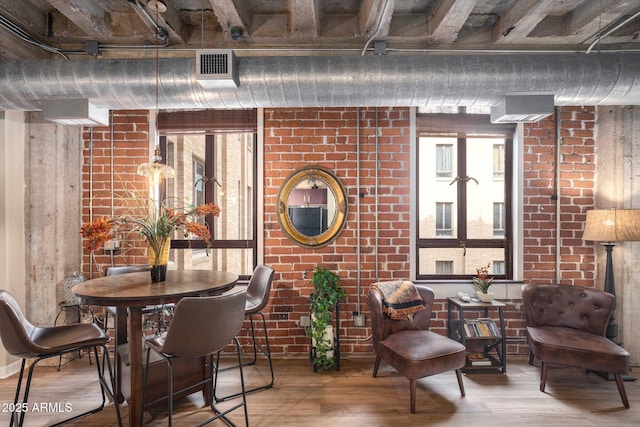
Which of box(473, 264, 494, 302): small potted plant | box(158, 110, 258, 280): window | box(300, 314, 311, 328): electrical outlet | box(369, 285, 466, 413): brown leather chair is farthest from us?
box(158, 110, 258, 280): window

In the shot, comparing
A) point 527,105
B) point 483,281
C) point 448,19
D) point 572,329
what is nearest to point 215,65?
point 448,19

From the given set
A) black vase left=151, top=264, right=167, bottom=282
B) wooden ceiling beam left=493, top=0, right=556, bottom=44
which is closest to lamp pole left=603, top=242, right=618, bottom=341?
wooden ceiling beam left=493, top=0, right=556, bottom=44

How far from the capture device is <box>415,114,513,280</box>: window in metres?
3.84

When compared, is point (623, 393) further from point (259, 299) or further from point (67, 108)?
point (67, 108)

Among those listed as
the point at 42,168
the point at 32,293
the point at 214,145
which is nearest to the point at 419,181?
the point at 214,145

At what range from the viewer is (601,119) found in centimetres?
366

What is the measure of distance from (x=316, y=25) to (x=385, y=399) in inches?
129

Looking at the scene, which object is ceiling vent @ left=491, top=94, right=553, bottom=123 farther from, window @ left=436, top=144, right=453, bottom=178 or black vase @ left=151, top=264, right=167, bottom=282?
black vase @ left=151, top=264, right=167, bottom=282

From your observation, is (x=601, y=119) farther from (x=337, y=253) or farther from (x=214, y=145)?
(x=214, y=145)

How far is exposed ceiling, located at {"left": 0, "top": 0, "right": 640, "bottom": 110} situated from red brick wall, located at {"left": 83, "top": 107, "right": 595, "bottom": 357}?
79cm

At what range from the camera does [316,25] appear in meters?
3.08

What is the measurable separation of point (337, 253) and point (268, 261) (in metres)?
0.76

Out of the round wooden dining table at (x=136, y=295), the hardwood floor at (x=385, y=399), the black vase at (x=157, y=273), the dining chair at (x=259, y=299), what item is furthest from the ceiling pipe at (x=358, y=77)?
the hardwood floor at (x=385, y=399)

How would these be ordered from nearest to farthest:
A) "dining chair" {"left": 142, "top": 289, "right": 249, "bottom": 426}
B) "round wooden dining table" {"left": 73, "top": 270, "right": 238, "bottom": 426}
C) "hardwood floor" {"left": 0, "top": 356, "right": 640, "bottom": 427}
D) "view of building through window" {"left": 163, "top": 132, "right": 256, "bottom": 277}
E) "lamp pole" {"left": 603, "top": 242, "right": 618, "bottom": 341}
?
"dining chair" {"left": 142, "top": 289, "right": 249, "bottom": 426}
"round wooden dining table" {"left": 73, "top": 270, "right": 238, "bottom": 426}
"hardwood floor" {"left": 0, "top": 356, "right": 640, "bottom": 427}
"lamp pole" {"left": 603, "top": 242, "right": 618, "bottom": 341}
"view of building through window" {"left": 163, "top": 132, "right": 256, "bottom": 277}
